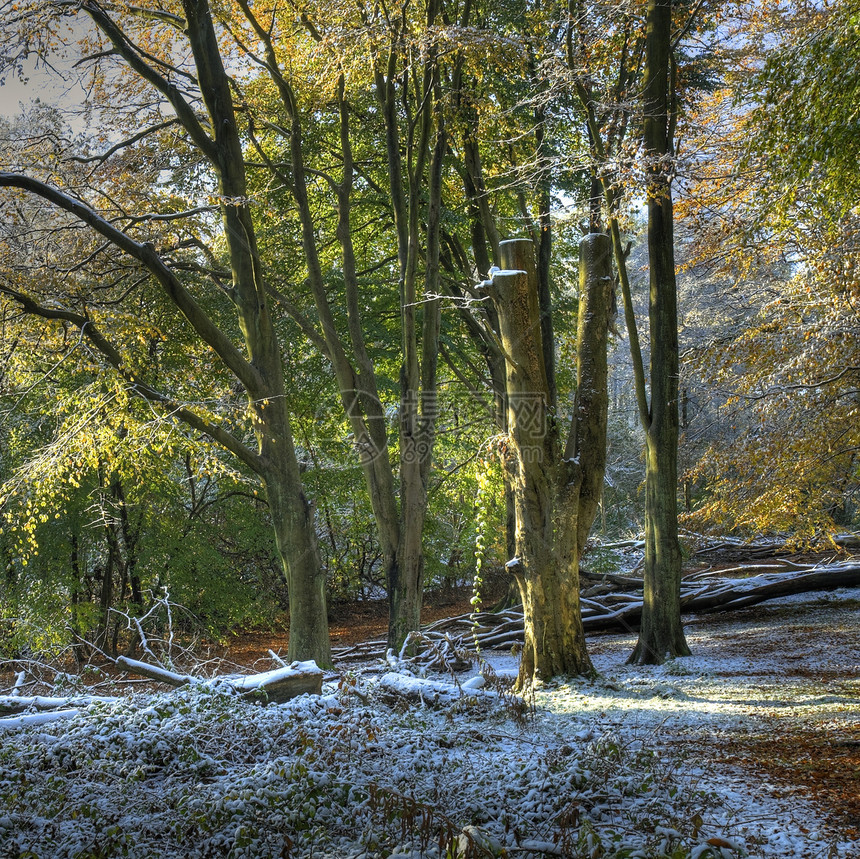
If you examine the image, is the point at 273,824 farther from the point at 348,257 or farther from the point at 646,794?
the point at 348,257

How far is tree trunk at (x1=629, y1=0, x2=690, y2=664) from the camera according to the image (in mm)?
8242

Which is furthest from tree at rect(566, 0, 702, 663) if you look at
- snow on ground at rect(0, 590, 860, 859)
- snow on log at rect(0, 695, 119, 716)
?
snow on log at rect(0, 695, 119, 716)

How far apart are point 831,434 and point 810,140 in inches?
164

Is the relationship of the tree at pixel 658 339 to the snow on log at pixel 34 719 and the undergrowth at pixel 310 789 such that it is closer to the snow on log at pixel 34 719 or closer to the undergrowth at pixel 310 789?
the undergrowth at pixel 310 789

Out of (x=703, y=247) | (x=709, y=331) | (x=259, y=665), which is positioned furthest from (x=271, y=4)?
(x=709, y=331)

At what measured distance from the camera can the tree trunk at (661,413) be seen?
8242mm

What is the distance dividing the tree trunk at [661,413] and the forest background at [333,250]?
37 centimetres

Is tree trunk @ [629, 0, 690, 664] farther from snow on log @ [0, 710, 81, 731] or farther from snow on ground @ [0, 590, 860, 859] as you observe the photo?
snow on log @ [0, 710, 81, 731]

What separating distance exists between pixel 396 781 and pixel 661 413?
5.77 m

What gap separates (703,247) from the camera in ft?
32.6

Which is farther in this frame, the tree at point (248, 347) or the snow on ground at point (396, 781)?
the tree at point (248, 347)

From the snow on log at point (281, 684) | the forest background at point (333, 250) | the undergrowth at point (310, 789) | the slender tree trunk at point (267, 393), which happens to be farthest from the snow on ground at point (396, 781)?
the slender tree trunk at point (267, 393)

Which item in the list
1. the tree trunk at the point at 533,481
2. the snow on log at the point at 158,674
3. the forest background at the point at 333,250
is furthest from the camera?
the forest background at the point at 333,250

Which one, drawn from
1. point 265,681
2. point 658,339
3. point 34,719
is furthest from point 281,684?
point 658,339
